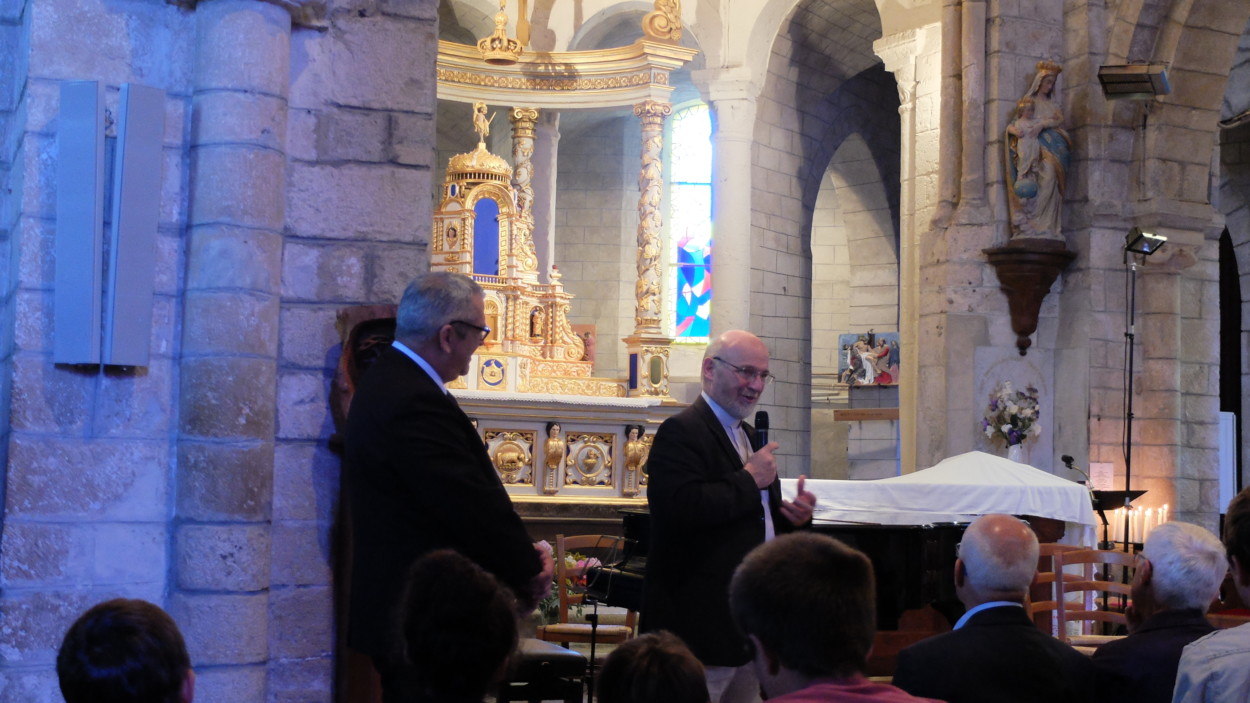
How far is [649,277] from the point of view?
1152cm

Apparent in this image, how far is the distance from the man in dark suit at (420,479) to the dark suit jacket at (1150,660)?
1286 mm

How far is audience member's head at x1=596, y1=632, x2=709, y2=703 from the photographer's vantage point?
2359mm

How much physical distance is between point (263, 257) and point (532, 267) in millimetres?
7192

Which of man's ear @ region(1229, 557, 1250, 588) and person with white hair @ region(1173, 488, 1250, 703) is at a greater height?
man's ear @ region(1229, 557, 1250, 588)

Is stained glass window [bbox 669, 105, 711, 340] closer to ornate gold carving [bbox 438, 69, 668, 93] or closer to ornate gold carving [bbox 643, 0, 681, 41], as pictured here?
ornate gold carving [bbox 438, 69, 668, 93]

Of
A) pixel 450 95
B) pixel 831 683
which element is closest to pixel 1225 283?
pixel 450 95

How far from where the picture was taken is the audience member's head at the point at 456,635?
1973 mm

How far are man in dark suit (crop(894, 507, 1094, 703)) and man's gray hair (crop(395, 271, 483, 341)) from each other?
4.30ft

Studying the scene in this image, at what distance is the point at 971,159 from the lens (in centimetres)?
947

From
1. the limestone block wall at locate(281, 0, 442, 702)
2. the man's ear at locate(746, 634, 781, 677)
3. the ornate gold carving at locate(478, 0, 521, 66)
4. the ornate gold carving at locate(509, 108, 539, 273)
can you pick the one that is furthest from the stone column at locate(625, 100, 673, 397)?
the man's ear at locate(746, 634, 781, 677)

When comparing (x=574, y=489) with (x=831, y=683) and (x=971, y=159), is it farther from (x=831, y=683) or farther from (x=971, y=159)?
(x=831, y=683)

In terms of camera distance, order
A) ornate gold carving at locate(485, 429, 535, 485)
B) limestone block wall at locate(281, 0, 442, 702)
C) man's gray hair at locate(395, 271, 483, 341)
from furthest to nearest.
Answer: ornate gold carving at locate(485, 429, 535, 485)
limestone block wall at locate(281, 0, 442, 702)
man's gray hair at locate(395, 271, 483, 341)

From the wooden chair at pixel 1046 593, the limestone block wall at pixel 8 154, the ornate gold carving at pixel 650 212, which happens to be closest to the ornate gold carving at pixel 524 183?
the ornate gold carving at pixel 650 212

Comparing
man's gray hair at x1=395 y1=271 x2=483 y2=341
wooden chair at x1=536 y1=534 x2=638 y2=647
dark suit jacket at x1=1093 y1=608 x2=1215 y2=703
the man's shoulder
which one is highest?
man's gray hair at x1=395 y1=271 x2=483 y2=341
